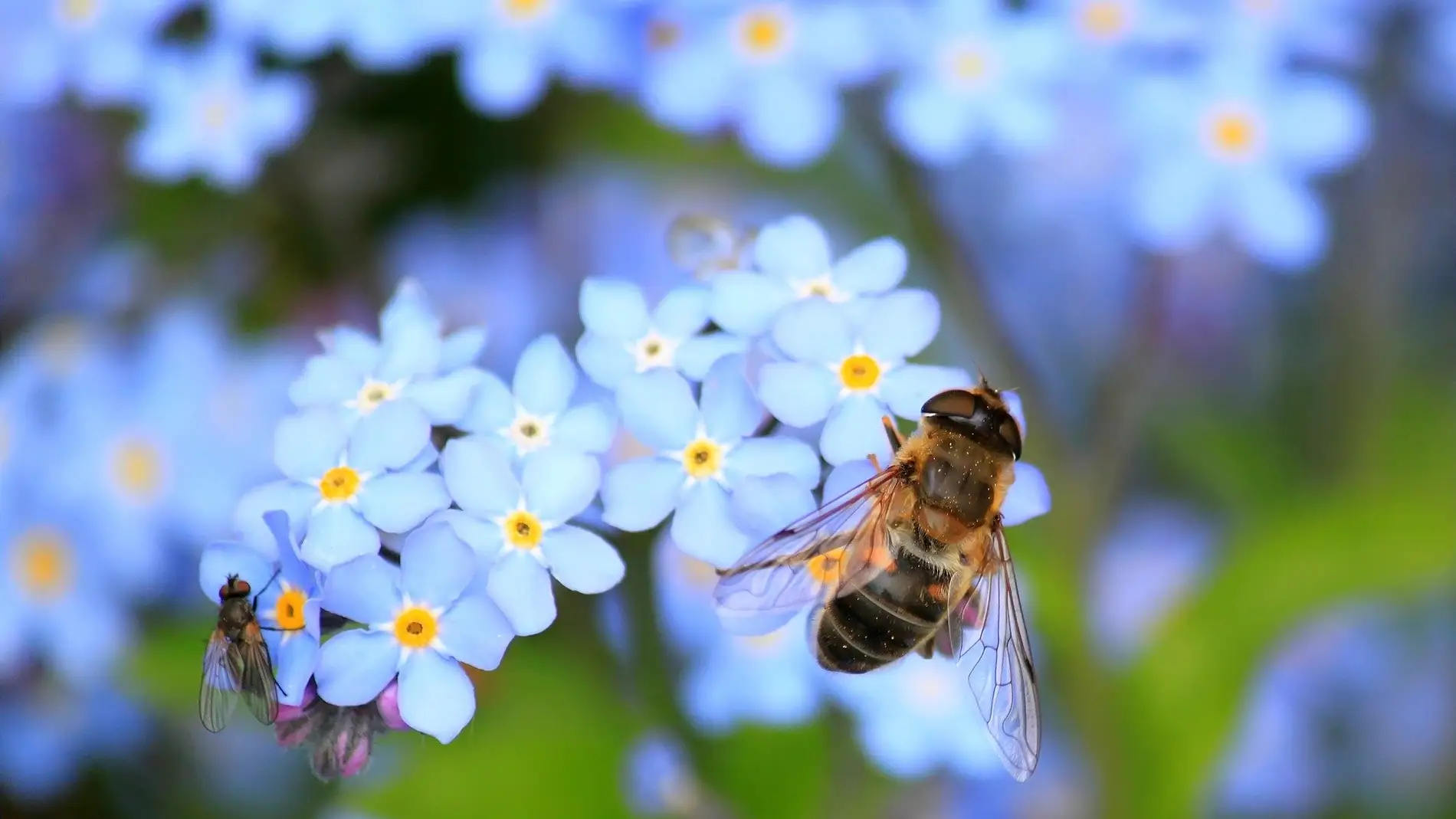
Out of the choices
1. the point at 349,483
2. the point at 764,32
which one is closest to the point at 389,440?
the point at 349,483

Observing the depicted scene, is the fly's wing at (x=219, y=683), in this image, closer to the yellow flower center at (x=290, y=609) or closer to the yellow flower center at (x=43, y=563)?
the yellow flower center at (x=290, y=609)

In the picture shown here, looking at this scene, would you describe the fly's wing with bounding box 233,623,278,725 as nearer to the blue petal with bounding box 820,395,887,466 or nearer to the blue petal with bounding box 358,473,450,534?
the blue petal with bounding box 358,473,450,534

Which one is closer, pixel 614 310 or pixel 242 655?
pixel 242 655

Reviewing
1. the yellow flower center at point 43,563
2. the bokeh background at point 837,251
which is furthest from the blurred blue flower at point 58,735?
the yellow flower center at point 43,563

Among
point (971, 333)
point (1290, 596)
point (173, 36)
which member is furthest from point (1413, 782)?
point (173, 36)

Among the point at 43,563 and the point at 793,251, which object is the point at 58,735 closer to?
the point at 43,563

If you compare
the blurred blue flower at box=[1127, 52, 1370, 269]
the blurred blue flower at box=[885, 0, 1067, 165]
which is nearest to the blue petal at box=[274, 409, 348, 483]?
the blurred blue flower at box=[885, 0, 1067, 165]
